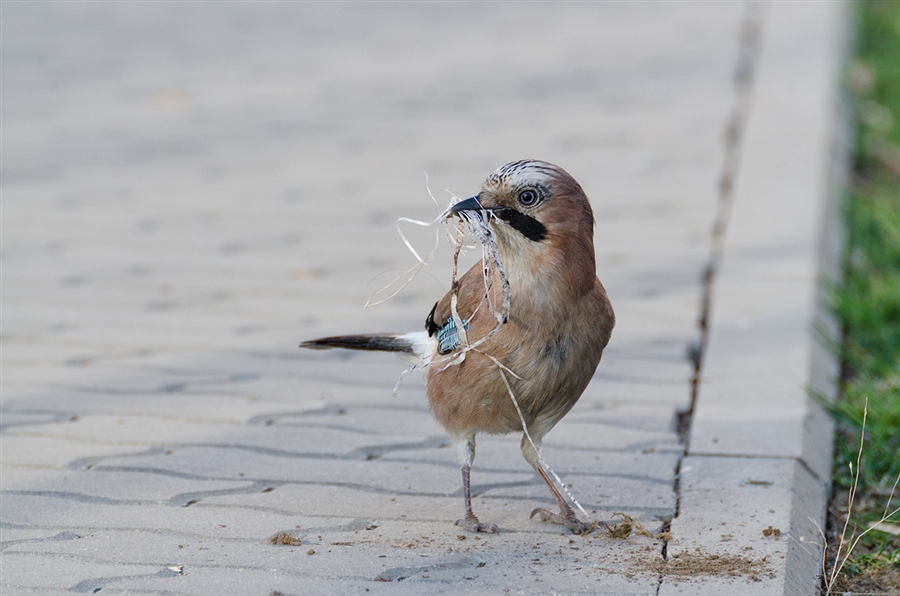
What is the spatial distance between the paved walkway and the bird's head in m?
0.84

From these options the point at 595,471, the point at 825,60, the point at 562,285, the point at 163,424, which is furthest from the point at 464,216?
the point at 825,60

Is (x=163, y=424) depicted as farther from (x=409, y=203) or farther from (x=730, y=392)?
(x=409, y=203)

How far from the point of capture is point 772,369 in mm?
4477

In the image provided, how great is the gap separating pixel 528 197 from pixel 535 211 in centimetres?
4

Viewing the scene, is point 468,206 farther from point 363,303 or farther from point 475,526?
point 363,303

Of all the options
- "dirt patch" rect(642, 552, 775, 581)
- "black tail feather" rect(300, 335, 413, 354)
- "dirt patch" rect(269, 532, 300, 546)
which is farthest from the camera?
"black tail feather" rect(300, 335, 413, 354)

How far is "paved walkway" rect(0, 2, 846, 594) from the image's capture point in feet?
10.8

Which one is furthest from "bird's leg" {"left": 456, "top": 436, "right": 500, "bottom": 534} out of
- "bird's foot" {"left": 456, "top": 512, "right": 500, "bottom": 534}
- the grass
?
the grass

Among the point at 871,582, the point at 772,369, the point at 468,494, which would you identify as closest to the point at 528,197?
the point at 468,494

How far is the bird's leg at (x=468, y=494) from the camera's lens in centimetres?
338

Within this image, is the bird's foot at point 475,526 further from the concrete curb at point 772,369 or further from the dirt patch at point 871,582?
the dirt patch at point 871,582

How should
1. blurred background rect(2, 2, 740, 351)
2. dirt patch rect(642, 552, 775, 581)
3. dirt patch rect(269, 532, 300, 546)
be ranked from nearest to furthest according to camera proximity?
dirt patch rect(642, 552, 775, 581) → dirt patch rect(269, 532, 300, 546) → blurred background rect(2, 2, 740, 351)

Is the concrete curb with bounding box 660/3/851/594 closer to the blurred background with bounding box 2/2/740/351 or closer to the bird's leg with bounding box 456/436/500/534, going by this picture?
the blurred background with bounding box 2/2/740/351

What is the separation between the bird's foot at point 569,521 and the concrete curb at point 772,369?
0.24 m
